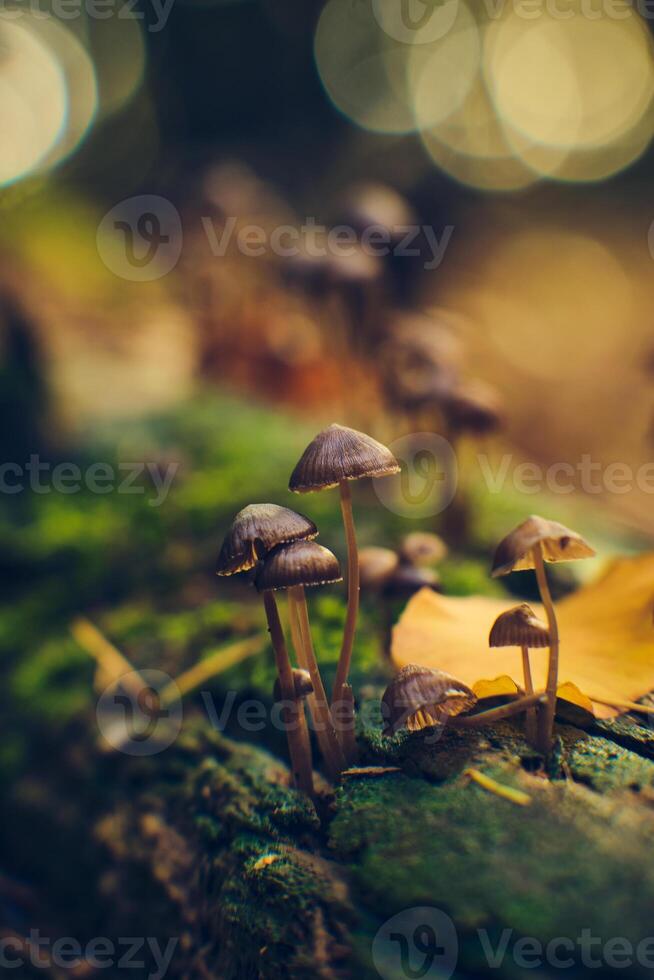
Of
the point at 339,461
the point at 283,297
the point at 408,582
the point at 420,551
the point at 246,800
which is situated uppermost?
the point at 283,297

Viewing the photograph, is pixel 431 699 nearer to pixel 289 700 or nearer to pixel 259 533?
pixel 289 700

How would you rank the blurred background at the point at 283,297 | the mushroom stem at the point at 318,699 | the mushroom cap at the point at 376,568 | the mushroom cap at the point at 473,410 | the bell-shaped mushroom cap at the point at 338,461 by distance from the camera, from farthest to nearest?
the blurred background at the point at 283,297 → the mushroom cap at the point at 473,410 → the mushroom cap at the point at 376,568 → the mushroom stem at the point at 318,699 → the bell-shaped mushroom cap at the point at 338,461

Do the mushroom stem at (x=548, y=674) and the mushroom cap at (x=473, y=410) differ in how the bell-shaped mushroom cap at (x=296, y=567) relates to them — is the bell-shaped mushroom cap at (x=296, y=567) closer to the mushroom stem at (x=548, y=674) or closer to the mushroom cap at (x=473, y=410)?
the mushroom stem at (x=548, y=674)

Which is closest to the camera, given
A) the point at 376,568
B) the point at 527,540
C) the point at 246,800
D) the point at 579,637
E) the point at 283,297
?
the point at 527,540

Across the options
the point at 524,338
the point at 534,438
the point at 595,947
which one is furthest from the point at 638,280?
the point at 595,947

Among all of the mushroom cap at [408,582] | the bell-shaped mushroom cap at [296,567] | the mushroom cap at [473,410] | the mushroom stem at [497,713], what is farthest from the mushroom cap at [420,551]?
the bell-shaped mushroom cap at [296,567]

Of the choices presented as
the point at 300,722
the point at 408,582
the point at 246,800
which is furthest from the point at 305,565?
the point at 408,582
